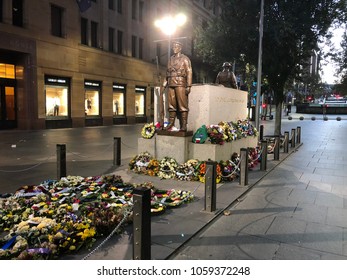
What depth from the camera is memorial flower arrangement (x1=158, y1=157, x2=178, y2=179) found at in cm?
823

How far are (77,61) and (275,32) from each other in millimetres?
15510

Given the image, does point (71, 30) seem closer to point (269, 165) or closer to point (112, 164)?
point (112, 164)

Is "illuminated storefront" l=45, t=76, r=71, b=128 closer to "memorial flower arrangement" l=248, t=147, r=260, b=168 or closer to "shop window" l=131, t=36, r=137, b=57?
"shop window" l=131, t=36, r=137, b=57

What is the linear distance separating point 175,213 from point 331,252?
98.2 inches

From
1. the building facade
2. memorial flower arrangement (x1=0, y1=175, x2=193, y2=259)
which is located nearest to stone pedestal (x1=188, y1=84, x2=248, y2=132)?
memorial flower arrangement (x1=0, y1=175, x2=193, y2=259)

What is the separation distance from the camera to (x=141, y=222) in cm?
348

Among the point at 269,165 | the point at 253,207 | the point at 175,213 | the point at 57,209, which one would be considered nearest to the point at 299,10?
the point at 269,165

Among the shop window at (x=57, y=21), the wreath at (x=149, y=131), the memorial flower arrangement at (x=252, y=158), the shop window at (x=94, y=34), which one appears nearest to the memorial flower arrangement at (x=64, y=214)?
the wreath at (x=149, y=131)

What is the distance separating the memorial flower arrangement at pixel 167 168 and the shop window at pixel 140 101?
2406 cm

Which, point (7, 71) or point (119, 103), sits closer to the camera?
point (7, 71)

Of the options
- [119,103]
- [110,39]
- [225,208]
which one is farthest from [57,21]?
[225,208]

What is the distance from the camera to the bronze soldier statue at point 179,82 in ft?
27.8

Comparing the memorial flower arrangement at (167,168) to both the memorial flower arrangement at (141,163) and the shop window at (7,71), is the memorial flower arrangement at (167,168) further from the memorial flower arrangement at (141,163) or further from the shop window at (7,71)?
the shop window at (7,71)

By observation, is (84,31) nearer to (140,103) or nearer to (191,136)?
(140,103)
